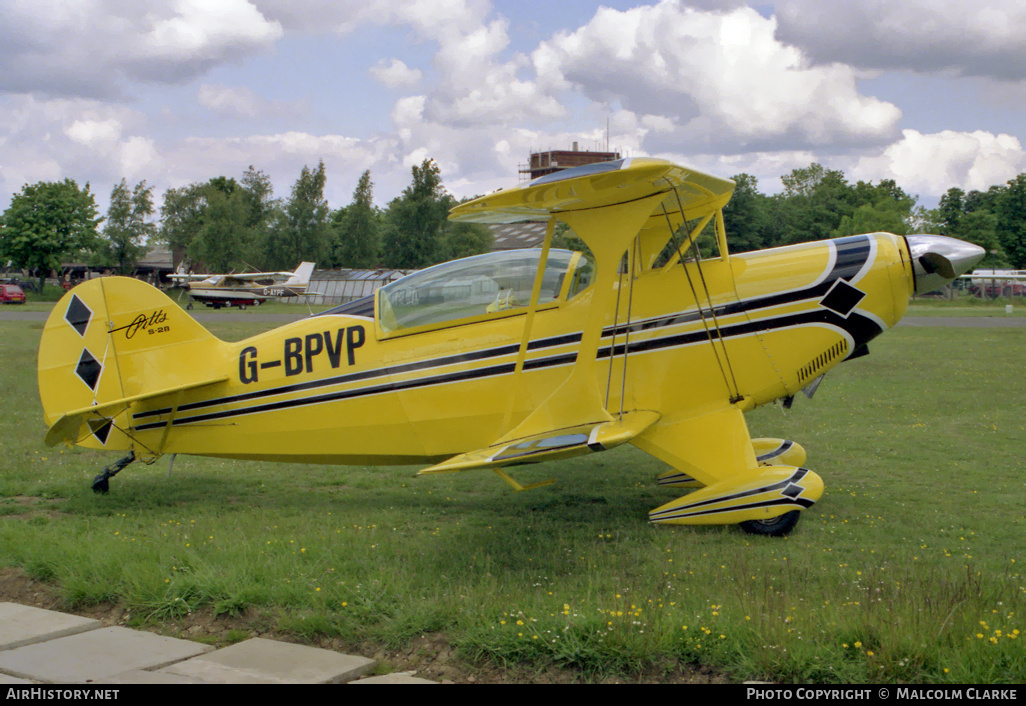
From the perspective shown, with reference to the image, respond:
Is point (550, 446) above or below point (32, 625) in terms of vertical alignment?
above

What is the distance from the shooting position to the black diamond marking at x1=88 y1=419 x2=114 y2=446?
A: 8.11 metres

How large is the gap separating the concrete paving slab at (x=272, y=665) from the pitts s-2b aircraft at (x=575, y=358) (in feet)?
5.95

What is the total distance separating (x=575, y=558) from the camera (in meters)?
5.87

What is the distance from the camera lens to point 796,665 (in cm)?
373

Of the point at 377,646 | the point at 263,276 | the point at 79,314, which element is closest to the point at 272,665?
the point at 377,646

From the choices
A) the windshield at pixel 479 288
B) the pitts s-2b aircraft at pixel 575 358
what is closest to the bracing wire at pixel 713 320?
the pitts s-2b aircraft at pixel 575 358

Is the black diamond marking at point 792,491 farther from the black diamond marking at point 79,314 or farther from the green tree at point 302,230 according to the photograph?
the green tree at point 302,230

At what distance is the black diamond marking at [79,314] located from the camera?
8.30 meters

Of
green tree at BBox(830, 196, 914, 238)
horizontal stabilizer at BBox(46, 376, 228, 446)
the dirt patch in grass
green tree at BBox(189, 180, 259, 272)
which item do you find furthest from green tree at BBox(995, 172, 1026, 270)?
the dirt patch in grass

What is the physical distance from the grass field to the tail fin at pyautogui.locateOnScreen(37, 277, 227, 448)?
96 centimetres

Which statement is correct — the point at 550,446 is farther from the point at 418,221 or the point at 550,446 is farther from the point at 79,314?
the point at 418,221

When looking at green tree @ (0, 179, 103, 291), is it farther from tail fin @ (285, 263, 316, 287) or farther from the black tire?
the black tire

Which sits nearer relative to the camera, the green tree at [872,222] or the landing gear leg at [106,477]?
the landing gear leg at [106,477]

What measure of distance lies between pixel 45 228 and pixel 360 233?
26.4 meters
